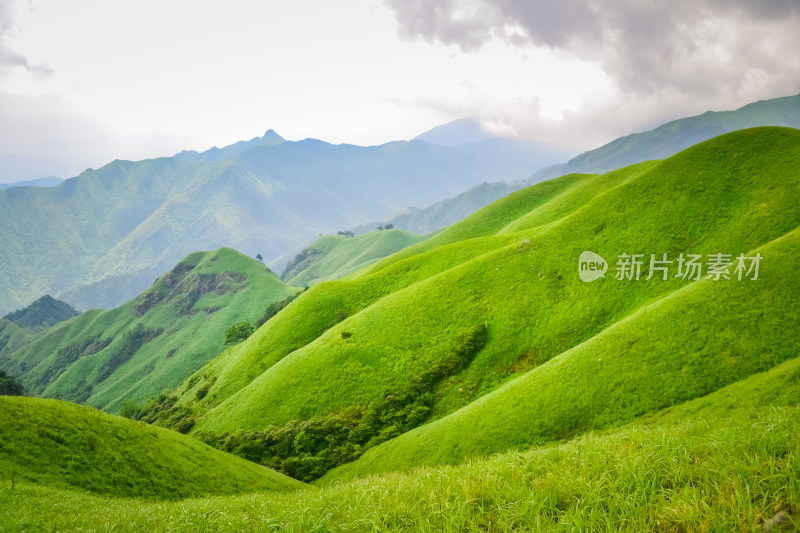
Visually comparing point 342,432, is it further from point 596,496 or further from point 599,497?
point 599,497

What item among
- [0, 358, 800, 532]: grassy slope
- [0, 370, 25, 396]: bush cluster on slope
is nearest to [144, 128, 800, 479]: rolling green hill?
[0, 358, 800, 532]: grassy slope

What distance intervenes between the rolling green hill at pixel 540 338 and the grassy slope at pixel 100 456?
18.1 metres

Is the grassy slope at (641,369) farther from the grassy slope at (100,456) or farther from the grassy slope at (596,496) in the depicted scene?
the grassy slope at (596,496)

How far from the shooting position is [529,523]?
6.77 meters

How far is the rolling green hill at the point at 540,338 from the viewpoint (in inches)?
1463

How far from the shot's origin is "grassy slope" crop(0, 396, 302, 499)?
24645mm

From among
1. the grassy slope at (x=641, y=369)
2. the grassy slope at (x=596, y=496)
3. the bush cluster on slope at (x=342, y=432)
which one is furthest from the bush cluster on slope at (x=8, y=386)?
the grassy slope at (x=596, y=496)

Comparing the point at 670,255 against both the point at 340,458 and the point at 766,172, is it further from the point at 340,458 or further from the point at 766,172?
the point at 340,458

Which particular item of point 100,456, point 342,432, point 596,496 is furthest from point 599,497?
point 342,432

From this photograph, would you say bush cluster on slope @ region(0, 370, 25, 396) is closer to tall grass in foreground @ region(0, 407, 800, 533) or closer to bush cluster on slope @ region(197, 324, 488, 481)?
bush cluster on slope @ region(197, 324, 488, 481)

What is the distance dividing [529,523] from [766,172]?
82637 mm

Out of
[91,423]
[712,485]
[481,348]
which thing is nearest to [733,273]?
[481,348]

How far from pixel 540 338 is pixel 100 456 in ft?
161

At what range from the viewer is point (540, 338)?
54.3 meters
